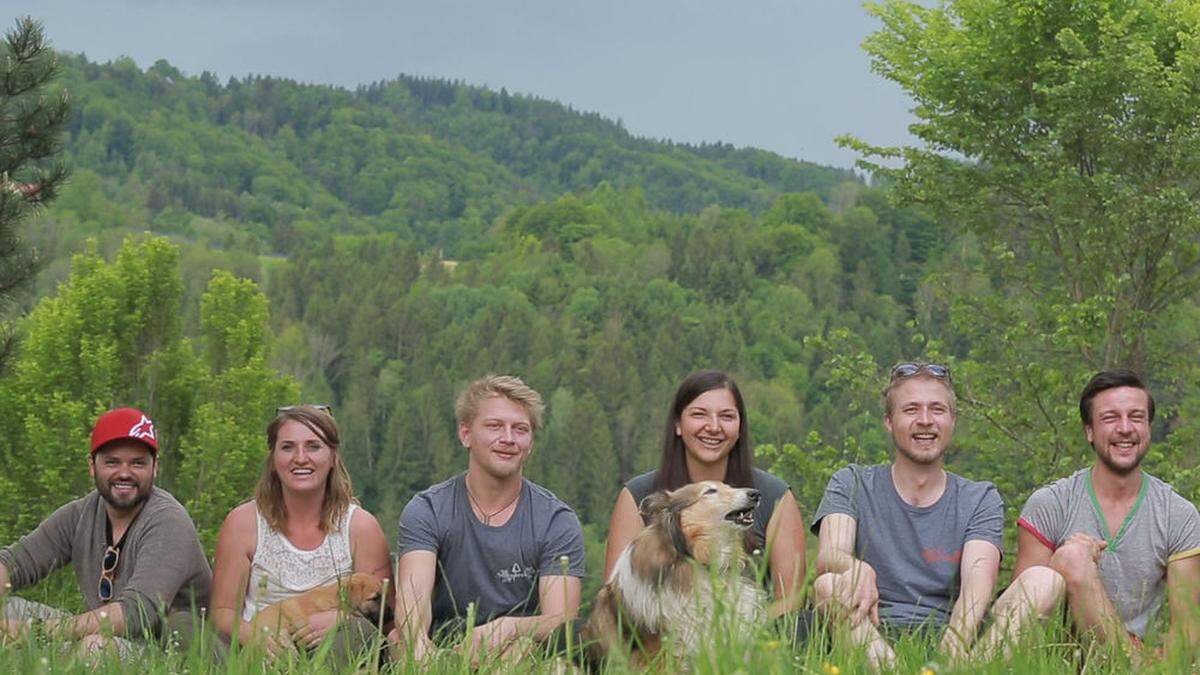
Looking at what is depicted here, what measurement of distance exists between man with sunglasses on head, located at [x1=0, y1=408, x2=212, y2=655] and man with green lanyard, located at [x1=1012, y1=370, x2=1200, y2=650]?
3078 millimetres

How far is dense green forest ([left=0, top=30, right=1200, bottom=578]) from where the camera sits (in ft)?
71.4

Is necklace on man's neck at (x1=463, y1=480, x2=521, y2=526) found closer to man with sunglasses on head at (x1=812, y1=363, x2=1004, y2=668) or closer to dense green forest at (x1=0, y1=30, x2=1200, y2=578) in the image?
man with sunglasses on head at (x1=812, y1=363, x2=1004, y2=668)

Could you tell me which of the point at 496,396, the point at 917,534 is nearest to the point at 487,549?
the point at 496,396

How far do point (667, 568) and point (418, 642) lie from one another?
928 mm

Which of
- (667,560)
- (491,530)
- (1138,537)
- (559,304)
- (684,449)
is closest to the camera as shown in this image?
(667,560)

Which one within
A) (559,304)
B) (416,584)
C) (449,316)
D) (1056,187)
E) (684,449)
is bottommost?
(416,584)

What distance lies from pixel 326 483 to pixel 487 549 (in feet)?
2.31

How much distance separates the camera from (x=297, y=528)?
6.02 meters

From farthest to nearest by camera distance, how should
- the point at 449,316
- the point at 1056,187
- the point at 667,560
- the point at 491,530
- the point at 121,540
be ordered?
the point at 449,316, the point at 1056,187, the point at 121,540, the point at 491,530, the point at 667,560

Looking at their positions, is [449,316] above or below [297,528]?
above

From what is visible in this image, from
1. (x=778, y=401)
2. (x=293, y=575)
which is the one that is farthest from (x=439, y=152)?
(x=293, y=575)

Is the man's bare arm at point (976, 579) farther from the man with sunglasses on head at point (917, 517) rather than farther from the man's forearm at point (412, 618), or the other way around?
the man's forearm at point (412, 618)

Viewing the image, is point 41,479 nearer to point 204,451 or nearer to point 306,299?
point 204,451

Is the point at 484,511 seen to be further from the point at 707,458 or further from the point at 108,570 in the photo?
the point at 108,570
